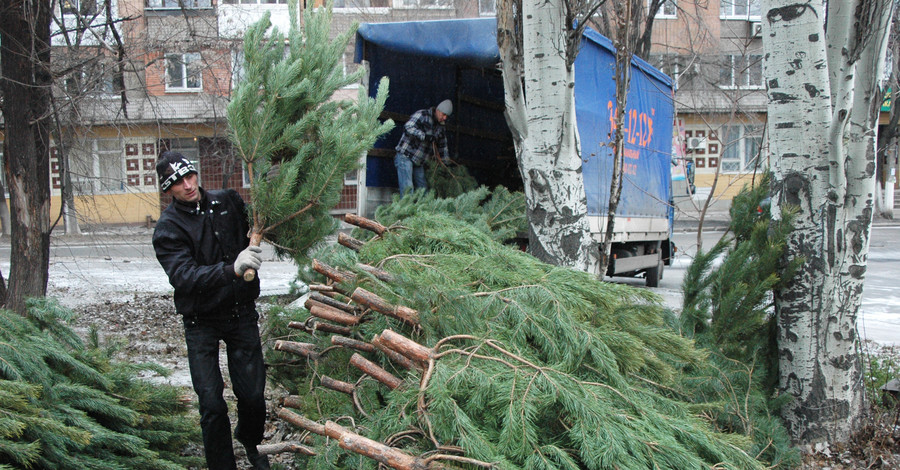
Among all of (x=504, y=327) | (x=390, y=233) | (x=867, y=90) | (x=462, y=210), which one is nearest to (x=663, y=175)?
(x=462, y=210)

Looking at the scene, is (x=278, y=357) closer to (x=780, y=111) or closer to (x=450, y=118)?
(x=780, y=111)

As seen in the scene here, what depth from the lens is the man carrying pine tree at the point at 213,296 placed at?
12.0ft

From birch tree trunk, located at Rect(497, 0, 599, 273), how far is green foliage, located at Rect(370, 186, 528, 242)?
1.00m

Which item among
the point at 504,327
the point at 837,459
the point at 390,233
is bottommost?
the point at 837,459

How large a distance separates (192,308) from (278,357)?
1.15 metres

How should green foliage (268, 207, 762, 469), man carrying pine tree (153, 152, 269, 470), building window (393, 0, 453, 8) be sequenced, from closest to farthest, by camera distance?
green foliage (268, 207, 762, 469)
man carrying pine tree (153, 152, 269, 470)
building window (393, 0, 453, 8)

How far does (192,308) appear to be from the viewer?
3705 mm

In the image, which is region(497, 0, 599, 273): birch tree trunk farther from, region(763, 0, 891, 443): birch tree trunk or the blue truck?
the blue truck

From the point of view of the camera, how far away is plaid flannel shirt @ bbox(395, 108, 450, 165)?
812cm

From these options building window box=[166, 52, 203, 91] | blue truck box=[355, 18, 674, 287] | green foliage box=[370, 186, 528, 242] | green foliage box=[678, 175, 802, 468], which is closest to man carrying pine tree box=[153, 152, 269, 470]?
green foliage box=[370, 186, 528, 242]

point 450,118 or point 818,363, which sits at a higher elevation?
point 450,118

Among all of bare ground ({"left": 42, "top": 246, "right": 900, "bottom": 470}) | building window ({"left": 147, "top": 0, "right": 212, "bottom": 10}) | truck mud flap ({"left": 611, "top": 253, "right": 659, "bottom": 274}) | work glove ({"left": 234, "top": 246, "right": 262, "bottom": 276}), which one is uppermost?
building window ({"left": 147, "top": 0, "right": 212, "bottom": 10})

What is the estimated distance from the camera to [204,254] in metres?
3.85

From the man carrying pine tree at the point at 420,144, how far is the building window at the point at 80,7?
3.83 metres
